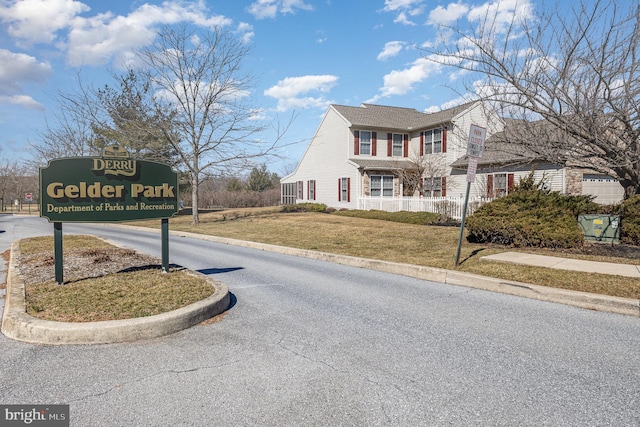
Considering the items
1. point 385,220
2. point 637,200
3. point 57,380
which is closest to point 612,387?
point 57,380

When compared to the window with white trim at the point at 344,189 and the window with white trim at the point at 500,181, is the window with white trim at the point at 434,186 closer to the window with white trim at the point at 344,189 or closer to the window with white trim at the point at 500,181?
the window with white trim at the point at 500,181

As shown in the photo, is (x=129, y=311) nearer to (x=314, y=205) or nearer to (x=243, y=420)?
(x=243, y=420)

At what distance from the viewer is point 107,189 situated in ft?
22.6

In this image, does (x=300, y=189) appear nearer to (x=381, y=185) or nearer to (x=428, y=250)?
(x=381, y=185)

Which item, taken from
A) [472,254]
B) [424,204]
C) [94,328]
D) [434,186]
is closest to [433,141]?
[434,186]

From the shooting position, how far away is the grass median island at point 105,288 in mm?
4961

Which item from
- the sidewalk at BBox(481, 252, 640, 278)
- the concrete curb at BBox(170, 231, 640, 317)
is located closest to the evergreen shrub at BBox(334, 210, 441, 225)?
the concrete curb at BBox(170, 231, 640, 317)

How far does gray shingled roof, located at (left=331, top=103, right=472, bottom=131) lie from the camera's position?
26.6 metres

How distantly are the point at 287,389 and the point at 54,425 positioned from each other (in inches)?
66.1

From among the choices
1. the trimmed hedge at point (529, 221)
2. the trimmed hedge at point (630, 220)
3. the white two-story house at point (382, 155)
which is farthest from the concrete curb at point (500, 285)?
the white two-story house at point (382, 155)

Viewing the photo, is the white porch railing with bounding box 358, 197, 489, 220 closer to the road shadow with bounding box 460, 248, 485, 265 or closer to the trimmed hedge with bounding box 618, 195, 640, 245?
the trimmed hedge with bounding box 618, 195, 640, 245

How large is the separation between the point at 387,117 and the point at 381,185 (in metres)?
5.95

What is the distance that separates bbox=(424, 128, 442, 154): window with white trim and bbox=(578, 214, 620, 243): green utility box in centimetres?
1531

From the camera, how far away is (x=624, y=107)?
896cm
